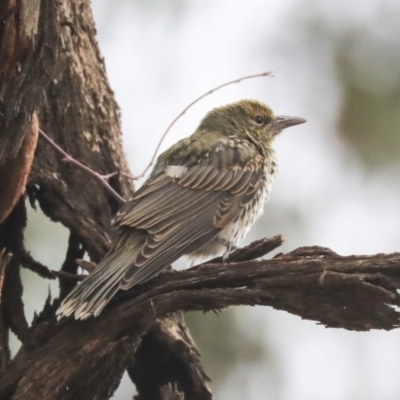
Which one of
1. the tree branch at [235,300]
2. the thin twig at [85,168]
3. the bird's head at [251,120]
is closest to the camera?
the tree branch at [235,300]

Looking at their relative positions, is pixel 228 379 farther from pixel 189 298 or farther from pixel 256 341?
pixel 189 298

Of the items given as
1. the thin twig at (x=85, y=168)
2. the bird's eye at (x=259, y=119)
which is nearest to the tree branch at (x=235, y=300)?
the thin twig at (x=85, y=168)

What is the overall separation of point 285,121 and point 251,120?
0.72 ft

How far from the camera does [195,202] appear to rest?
4.85 metres

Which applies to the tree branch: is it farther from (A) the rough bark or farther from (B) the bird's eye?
(B) the bird's eye

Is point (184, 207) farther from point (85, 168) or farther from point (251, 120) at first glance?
point (251, 120)

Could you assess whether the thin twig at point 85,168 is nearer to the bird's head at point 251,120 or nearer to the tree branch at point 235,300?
the tree branch at point 235,300

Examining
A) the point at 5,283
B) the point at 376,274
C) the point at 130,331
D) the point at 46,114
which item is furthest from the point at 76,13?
the point at 376,274

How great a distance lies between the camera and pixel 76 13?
5324 millimetres

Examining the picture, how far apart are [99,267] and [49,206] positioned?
0.73 m

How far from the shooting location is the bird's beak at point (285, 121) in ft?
20.0

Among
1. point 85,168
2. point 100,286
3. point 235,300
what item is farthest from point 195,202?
point 235,300

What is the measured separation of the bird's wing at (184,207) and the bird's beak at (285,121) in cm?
70

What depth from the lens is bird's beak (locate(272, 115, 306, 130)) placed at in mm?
6094
